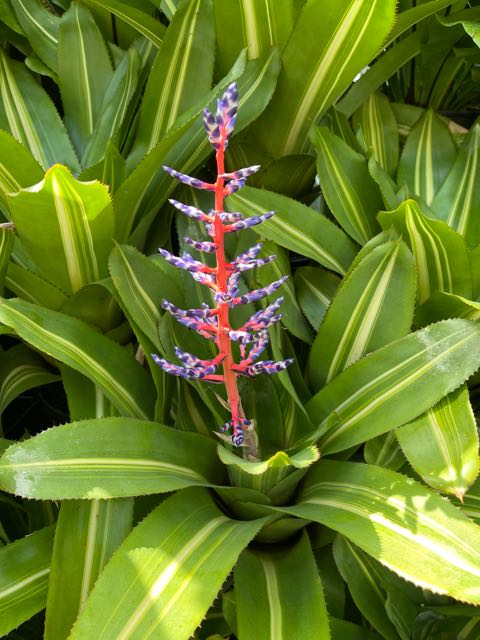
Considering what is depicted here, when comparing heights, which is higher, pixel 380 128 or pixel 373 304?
pixel 380 128

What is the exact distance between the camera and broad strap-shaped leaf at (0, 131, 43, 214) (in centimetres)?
111

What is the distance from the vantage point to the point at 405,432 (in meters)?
0.95

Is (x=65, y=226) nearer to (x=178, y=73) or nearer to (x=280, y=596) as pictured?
(x=178, y=73)

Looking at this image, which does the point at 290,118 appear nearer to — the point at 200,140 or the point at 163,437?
the point at 200,140

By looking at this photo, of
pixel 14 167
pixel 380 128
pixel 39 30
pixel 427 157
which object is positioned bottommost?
pixel 14 167

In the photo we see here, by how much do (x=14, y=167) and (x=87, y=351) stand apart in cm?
36

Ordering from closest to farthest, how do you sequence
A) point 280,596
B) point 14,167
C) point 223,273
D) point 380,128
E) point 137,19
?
1. point 223,273
2. point 280,596
3. point 14,167
4. point 137,19
5. point 380,128

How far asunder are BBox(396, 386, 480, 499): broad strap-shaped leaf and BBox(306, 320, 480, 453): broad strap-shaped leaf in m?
0.03

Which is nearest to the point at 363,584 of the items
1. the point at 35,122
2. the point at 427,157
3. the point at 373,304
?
the point at 373,304

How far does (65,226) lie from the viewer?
1.05 m

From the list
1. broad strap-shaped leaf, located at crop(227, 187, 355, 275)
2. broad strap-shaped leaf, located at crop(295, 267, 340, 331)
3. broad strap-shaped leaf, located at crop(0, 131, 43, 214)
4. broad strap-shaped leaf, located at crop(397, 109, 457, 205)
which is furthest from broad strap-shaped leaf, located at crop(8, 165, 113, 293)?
broad strap-shaped leaf, located at crop(397, 109, 457, 205)

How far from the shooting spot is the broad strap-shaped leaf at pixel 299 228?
3.76ft

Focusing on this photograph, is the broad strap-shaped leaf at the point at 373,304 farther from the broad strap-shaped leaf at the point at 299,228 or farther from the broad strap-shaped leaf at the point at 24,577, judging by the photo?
the broad strap-shaped leaf at the point at 24,577

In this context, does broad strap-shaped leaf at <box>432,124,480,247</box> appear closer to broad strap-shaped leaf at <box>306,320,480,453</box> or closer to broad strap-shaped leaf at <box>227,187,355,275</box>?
broad strap-shaped leaf at <box>227,187,355,275</box>
